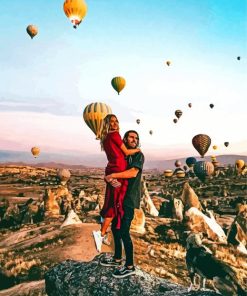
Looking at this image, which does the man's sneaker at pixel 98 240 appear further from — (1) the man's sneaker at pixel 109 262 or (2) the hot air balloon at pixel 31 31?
(2) the hot air balloon at pixel 31 31

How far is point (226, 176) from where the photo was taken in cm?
10106

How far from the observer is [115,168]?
8.15 meters

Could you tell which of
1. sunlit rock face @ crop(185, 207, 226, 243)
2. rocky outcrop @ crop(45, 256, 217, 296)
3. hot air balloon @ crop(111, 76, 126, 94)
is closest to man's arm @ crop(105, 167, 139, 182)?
rocky outcrop @ crop(45, 256, 217, 296)

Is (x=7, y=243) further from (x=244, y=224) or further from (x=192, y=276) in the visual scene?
(x=192, y=276)

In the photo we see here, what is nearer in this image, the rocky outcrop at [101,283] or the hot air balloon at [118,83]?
the rocky outcrop at [101,283]

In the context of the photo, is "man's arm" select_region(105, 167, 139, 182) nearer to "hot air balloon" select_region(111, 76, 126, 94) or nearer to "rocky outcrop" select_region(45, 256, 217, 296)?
"rocky outcrop" select_region(45, 256, 217, 296)

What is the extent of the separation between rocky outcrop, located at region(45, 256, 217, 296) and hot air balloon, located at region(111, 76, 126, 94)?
45256mm

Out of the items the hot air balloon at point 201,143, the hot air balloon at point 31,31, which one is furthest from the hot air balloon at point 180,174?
the hot air balloon at point 31,31

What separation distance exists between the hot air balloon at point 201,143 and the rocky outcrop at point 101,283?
199ft

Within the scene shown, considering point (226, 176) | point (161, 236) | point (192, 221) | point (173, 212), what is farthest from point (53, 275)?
point (226, 176)

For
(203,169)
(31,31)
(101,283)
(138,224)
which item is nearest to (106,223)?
(101,283)

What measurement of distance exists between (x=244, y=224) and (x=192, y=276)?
17349 mm

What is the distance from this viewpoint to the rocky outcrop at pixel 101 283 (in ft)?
28.1

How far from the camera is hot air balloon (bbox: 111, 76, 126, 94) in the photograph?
53906mm
